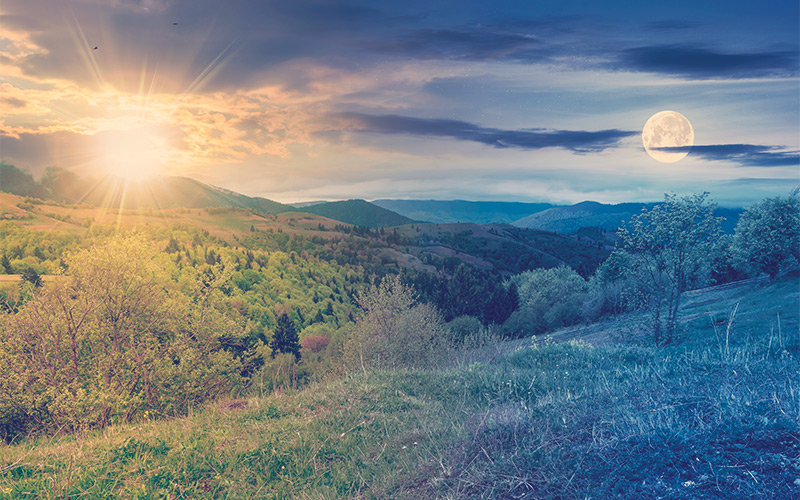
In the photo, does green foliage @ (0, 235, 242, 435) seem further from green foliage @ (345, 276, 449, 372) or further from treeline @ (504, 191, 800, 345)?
treeline @ (504, 191, 800, 345)

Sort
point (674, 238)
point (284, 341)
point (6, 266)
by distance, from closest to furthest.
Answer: point (674, 238), point (6, 266), point (284, 341)

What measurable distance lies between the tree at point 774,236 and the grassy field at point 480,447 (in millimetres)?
45739

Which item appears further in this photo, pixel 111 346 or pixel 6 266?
pixel 6 266

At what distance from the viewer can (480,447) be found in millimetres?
6066

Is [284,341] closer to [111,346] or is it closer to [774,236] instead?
[111,346]

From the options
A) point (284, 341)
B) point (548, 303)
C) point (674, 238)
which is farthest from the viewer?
point (548, 303)

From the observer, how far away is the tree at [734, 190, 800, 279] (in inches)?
1710

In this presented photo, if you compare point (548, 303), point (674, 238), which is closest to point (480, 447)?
point (674, 238)

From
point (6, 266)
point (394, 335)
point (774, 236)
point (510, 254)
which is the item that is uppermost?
point (774, 236)

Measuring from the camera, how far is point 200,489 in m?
6.19

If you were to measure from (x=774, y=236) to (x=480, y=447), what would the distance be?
178 feet

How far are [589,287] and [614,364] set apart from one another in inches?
2589

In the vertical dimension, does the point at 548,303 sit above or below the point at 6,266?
below

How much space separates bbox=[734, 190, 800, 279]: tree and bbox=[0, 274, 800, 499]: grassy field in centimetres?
4574
